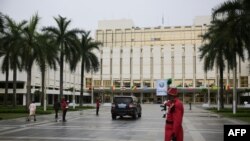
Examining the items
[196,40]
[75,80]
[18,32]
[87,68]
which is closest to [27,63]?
[18,32]

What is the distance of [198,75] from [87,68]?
59666mm

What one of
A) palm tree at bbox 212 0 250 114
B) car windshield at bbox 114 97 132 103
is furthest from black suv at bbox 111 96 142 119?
palm tree at bbox 212 0 250 114

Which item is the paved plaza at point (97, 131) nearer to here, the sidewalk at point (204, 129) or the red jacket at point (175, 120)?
the sidewalk at point (204, 129)

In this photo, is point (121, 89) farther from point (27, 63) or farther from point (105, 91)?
point (27, 63)

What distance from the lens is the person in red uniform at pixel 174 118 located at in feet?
28.6

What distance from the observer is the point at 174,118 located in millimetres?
8836

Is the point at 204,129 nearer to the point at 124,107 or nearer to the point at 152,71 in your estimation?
the point at 124,107

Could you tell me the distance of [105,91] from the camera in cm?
11712

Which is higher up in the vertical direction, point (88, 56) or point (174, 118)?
point (88, 56)

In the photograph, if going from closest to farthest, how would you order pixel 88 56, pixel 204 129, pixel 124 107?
1. pixel 204 129
2. pixel 124 107
3. pixel 88 56

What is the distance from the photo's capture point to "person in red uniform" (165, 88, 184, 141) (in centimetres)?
873

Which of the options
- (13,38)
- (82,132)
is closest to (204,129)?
(82,132)

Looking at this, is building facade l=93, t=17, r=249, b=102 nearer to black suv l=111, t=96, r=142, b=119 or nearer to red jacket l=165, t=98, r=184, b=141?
black suv l=111, t=96, r=142, b=119

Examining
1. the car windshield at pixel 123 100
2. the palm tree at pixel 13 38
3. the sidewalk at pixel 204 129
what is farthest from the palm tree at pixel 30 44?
the sidewalk at pixel 204 129
